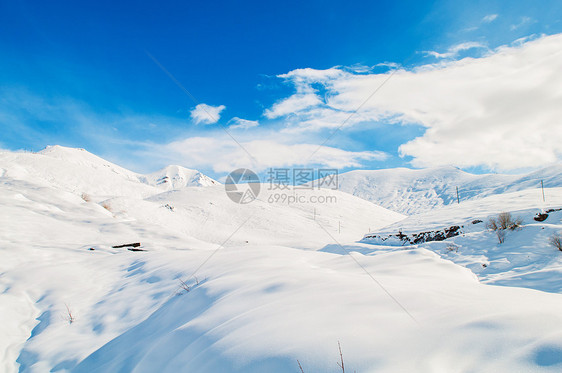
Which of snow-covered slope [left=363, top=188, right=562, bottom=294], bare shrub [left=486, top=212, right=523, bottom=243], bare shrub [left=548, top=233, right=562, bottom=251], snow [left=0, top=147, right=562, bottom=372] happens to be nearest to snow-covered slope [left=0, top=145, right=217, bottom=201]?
snow [left=0, top=147, right=562, bottom=372]

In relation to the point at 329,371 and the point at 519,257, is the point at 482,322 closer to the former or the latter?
the point at 329,371

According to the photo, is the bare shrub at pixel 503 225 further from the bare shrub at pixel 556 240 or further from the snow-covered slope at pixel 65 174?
the snow-covered slope at pixel 65 174

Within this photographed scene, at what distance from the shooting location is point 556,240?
30.9 ft

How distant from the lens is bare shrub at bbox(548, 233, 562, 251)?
9328 mm

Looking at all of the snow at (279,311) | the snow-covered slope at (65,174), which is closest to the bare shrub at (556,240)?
the snow at (279,311)

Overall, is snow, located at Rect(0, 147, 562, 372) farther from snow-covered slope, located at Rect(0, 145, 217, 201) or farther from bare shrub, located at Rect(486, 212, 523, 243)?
snow-covered slope, located at Rect(0, 145, 217, 201)

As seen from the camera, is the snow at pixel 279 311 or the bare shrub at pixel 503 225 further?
the bare shrub at pixel 503 225

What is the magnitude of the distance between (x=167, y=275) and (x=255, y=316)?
168 inches

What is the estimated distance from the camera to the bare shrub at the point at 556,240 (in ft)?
30.6

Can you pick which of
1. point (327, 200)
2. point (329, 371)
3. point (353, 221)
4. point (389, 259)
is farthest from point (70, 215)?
point (327, 200)

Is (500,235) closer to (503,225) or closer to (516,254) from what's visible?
(503,225)

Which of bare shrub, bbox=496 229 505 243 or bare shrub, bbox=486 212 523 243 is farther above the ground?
bare shrub, bbox=486 212 523 243

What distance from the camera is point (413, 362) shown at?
5.48 ft

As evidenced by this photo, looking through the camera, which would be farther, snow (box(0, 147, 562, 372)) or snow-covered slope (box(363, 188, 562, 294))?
snow-covered slope (box(363, 188, 562, 294))
